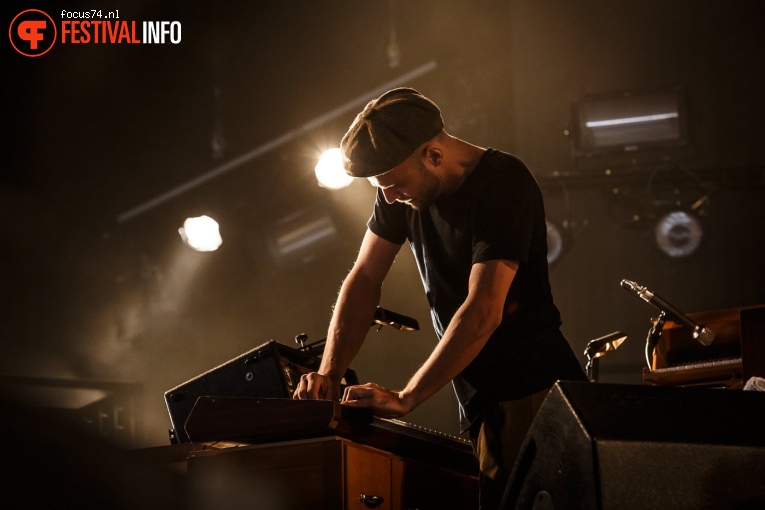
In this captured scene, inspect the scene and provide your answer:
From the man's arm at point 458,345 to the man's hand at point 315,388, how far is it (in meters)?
0.18

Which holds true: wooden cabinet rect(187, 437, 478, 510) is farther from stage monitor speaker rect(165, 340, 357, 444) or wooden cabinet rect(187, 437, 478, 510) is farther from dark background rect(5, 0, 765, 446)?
dark background rect(5, 0, 765, 446)

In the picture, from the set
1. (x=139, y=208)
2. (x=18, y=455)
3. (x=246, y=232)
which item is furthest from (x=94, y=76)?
(x=18, y=455)

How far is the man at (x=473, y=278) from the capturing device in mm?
2199

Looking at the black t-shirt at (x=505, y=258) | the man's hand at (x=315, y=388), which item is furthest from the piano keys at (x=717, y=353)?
the man's hand at (x=315, y=388)

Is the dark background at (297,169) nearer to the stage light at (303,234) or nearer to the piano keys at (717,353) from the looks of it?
the stage light at (303,234)

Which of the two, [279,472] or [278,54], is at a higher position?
[278,54]

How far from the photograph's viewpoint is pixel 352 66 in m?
7.13

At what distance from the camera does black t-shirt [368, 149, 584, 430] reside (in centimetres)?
230

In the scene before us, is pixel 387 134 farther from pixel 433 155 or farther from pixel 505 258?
pixel 505 258

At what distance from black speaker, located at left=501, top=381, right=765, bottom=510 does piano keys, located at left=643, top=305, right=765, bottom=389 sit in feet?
9.13

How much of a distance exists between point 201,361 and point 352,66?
109 inches

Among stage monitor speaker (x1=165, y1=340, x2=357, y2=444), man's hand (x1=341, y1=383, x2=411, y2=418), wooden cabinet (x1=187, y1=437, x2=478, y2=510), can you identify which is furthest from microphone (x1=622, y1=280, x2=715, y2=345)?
wooden cabinet (x1=187, y1=437, x2=478, y2=510)

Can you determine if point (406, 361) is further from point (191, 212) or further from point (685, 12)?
point (685, 12)

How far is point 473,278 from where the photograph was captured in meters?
2.27
